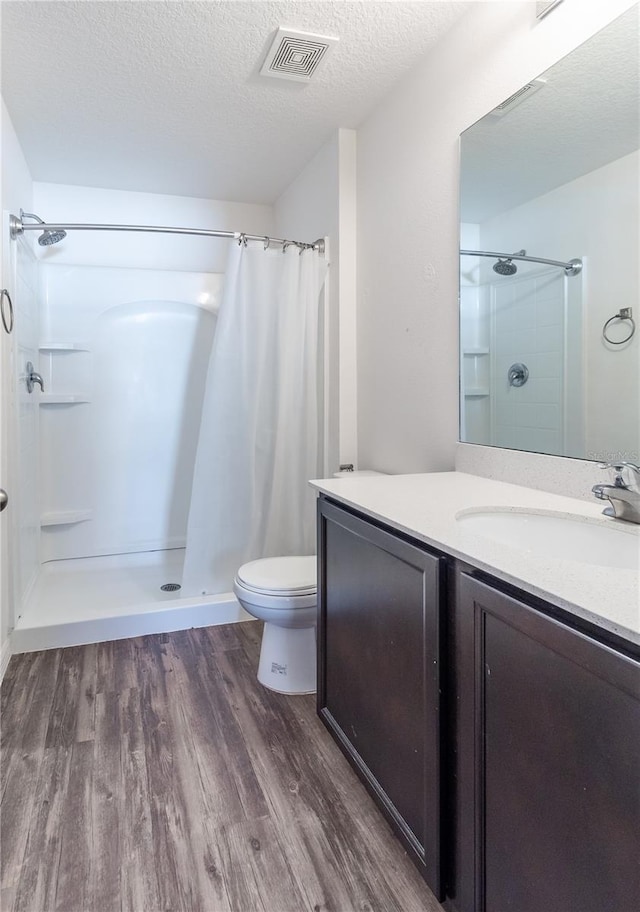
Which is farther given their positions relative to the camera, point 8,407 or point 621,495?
point 8,407

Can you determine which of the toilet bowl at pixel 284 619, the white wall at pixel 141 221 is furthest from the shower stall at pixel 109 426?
the toilet bowl at pixel 284 619

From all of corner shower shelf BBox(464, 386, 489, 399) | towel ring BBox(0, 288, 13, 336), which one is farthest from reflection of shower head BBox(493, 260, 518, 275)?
towel ring BBox(0, 288, 13, 336)

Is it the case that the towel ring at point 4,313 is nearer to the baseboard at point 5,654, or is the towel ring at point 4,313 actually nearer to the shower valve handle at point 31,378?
the shower valve handle at point 31,378

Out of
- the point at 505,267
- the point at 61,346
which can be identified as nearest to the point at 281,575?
the point at 505,267

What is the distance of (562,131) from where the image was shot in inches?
57.1

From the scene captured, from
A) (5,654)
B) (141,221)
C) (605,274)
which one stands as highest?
(141,221)

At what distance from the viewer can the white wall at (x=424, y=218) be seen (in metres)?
1.61

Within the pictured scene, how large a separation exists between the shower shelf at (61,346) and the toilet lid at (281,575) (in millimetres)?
1849

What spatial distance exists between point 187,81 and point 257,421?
1.43m

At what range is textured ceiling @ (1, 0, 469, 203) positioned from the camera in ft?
5.85

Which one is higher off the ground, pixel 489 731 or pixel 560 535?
pixel 560 535

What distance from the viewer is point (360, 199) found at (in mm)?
2561

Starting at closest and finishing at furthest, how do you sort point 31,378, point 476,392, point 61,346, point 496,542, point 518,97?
point 496,542 → point 518,97 → point 476,392 → point 31,378 → point 61,346

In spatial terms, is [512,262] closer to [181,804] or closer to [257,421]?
[257,421]
